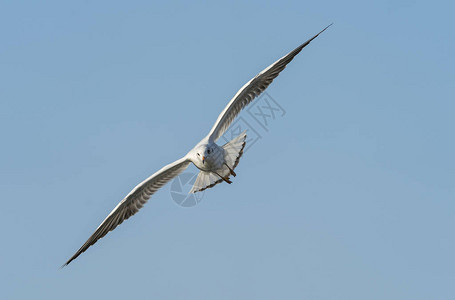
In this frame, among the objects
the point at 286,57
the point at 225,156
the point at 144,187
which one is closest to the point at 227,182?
the point at 225,156

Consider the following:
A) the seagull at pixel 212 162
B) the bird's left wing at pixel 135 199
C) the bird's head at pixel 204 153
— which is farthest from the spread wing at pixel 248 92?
the bird's left wing at pixel 135 199

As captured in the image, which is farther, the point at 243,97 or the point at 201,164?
the point at 243,97

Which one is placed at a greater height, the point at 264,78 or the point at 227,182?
the point at 264,78

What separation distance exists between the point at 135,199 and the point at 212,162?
193cm

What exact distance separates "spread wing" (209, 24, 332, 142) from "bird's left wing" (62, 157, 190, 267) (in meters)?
0.89

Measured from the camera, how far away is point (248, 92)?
44.7 feet

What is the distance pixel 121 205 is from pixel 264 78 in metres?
3.63

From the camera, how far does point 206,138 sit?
13102 mm

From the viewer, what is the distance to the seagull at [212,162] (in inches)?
512

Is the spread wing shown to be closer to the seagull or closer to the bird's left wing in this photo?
the seagull

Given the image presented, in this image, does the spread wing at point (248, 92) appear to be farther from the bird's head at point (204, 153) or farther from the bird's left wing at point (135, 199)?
the bird's left wing at point (135, 199)

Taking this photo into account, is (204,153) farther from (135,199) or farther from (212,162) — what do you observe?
(135,199)

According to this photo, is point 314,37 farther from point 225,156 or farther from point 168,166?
point 168,166

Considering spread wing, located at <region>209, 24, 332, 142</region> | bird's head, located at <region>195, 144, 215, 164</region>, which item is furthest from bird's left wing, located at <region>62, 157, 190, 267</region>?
spread wing, located at <region>209, 24, 332, 142</region>
